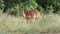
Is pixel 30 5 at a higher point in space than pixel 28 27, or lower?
higher

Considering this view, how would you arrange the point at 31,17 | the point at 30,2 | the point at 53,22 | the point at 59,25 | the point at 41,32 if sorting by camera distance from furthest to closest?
the point at 30,2
the point at 31,17
the point at 53,22
the point at 59,25
the point at 41,32

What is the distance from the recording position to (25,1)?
19797mm

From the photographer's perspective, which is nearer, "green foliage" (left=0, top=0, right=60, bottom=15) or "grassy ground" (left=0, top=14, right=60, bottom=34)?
"grassy ground" (left=0, top=14, right=60, bottom=34)

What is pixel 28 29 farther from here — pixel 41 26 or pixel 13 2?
pixel 13 2

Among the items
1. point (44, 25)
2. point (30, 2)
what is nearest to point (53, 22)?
point (44, 25)

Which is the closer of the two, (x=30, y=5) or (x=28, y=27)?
(x=28, y=27)

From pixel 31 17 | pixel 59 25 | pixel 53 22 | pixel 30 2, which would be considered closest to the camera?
pixel 59 25

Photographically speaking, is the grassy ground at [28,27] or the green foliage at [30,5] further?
the green foliage at [30,5]

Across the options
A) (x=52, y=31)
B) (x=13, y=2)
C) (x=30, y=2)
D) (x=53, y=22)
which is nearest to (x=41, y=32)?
(x=52, y=31)

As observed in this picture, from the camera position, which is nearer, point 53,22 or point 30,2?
point 53,22

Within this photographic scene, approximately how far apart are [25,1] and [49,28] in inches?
320

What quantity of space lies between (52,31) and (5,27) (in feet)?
7.22

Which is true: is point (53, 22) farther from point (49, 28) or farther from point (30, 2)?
point (30, 2)

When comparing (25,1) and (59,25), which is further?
(25,1)
